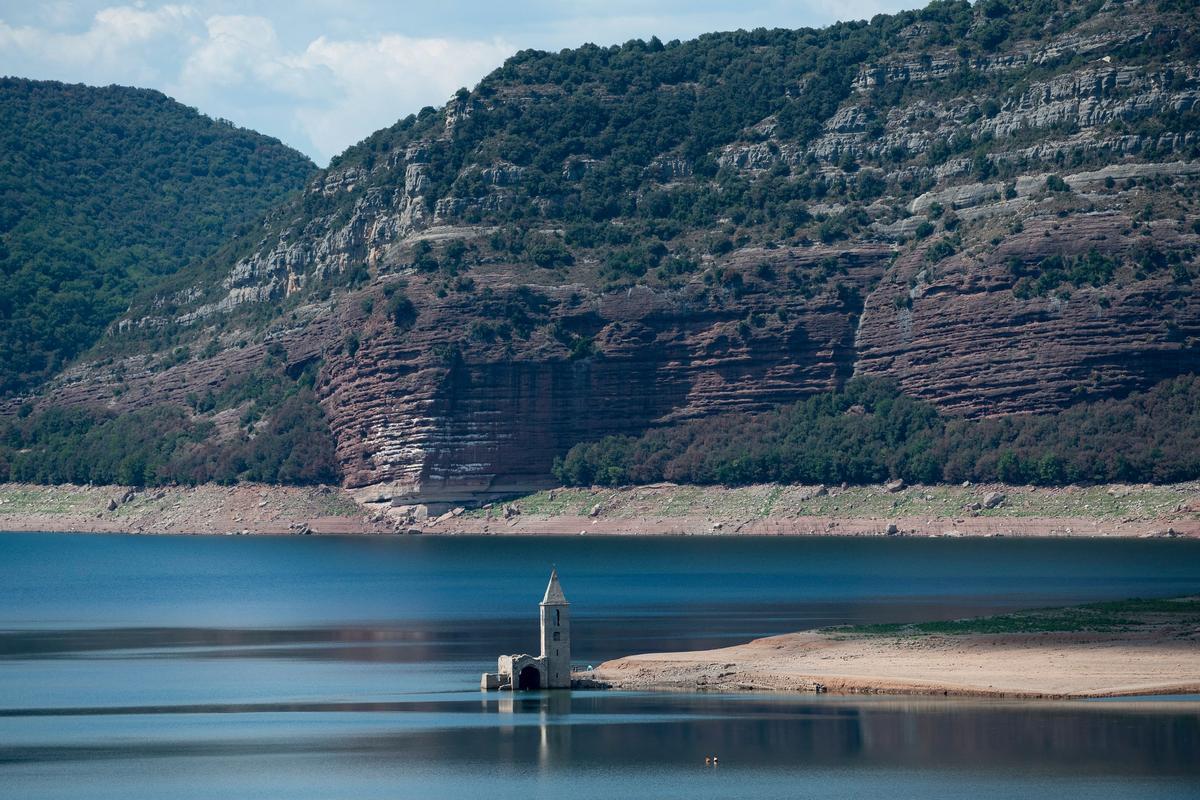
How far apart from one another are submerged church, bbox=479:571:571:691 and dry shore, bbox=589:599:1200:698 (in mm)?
2459

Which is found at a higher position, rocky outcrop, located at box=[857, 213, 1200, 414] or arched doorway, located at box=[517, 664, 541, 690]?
rocky outcrop, located at box=[857, 213, 1200, 414]

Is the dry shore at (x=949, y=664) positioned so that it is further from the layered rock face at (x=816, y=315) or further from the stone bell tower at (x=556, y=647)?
the layered rock face at (x=816, y=315)

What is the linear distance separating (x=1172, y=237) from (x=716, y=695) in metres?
121

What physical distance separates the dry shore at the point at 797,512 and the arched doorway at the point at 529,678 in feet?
332

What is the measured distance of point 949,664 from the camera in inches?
2638

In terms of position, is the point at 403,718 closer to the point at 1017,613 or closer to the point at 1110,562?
the point at 1017,613

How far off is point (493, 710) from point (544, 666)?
10.8 ft

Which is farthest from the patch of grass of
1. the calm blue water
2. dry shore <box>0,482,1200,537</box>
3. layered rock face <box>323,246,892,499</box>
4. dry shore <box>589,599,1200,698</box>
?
layered rock face <box>323,246,892,499</box>

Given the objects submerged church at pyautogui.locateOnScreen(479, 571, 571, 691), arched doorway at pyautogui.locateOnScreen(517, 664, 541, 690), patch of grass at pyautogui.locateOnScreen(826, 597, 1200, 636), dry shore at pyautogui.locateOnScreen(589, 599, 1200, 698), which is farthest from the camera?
patch of grass at pyautogui.locateOnScreen(826, 597, 1200, 636)

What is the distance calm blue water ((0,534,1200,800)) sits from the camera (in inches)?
2003

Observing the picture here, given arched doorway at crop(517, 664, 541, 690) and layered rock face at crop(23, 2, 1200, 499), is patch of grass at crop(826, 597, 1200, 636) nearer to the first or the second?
arched doorway at crop(517, 664, 541, 690)

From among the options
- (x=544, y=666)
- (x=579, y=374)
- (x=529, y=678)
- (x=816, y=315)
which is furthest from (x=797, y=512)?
(x=544, y=666)

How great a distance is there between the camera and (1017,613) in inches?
3196

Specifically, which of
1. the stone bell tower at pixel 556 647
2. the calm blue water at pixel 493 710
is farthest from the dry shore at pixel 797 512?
the stone bell tower at pixel 556 647
